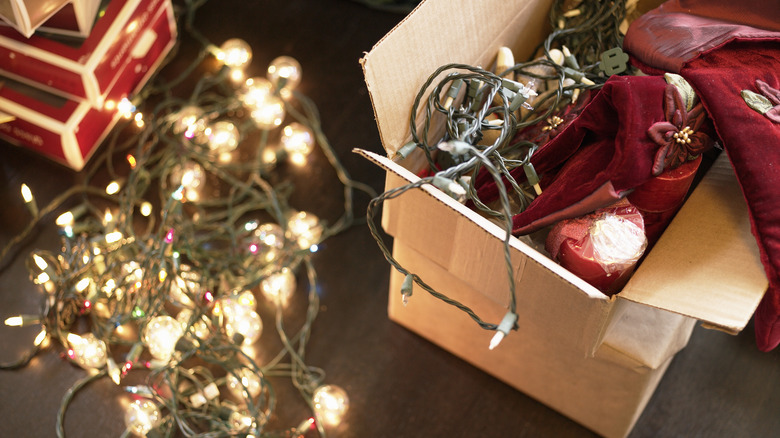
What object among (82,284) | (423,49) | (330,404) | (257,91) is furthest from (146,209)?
(423,49)

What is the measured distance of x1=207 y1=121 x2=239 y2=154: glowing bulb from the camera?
1.22 metres

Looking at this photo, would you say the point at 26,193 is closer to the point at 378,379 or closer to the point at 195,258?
the point at 195,258

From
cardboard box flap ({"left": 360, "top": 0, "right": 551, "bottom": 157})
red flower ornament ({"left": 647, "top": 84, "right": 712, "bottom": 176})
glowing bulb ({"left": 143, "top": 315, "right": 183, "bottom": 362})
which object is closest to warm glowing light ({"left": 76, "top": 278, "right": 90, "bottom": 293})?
glowing bulb ({"left": 143, "top": 315, "right": 183, "bottom": 362})

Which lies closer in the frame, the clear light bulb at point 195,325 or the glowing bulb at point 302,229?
the clear light bulb at point 195,325

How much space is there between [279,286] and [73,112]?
43cm

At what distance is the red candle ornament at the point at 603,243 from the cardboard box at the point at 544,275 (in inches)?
1.1

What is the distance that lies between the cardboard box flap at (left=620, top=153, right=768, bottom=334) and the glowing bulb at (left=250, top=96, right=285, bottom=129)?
2.17 ft

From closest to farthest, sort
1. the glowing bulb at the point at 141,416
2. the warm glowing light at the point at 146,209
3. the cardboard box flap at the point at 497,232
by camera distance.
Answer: the cardboard box flap at the point at 497,232, the glowing bulb at the point at 141,416, the warm glowing light at the point at 146,209

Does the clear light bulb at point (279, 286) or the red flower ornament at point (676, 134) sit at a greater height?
the red flower ornament at point (676, 134)

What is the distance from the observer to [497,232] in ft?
2.72

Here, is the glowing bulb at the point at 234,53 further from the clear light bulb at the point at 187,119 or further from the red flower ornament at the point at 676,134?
the red flower ornament at the point at 676,134

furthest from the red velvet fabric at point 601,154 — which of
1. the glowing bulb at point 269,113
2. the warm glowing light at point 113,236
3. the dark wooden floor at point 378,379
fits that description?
the warm glowing light at point 113,236

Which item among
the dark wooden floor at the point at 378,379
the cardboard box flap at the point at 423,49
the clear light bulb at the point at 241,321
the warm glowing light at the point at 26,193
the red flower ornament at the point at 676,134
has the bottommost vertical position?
the dark wooden floor at the point at 378,379

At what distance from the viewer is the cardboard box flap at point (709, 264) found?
0.81 m
